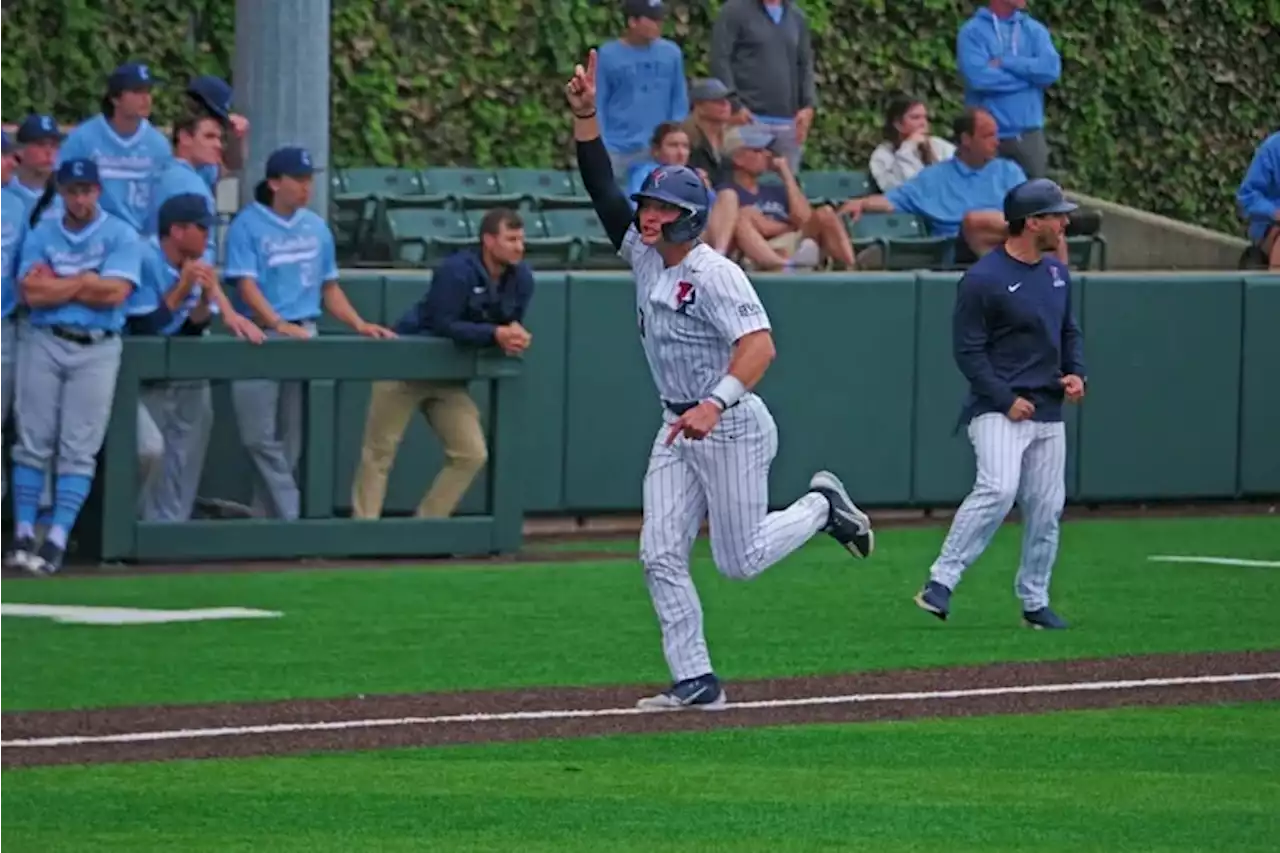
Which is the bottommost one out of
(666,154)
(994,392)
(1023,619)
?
(1023,619)

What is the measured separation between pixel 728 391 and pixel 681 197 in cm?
69

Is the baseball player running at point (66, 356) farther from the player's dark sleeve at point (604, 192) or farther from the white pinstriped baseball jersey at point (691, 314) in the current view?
the white pinstriped baseball jersey at point (691, 314)

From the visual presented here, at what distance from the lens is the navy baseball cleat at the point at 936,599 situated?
41.7 feet

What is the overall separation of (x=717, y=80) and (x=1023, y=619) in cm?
645

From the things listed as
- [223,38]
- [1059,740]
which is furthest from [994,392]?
[223,38]

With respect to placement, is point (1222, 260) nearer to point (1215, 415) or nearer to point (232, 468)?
point (1215, 415)

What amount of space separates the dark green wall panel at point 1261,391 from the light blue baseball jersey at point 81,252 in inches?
309

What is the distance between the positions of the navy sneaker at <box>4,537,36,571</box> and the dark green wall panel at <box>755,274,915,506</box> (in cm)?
485

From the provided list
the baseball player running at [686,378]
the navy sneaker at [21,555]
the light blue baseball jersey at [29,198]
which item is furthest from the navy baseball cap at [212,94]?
the baseball player running at [686,378]

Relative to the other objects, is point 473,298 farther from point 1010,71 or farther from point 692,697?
point 692,697

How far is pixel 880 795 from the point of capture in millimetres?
8727

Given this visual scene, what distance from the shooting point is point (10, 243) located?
49.5ft

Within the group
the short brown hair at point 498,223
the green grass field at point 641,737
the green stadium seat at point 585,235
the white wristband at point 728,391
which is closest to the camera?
the green grass field at point 641,737

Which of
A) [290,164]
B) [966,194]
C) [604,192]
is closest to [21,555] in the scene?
[290,164]
